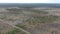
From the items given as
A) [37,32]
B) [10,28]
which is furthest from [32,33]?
[10,28]

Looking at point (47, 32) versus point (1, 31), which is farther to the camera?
point (47, 32)

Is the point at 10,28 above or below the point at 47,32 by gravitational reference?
above

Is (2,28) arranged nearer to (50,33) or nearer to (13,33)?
(13,33)

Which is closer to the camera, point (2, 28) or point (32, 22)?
point (2, 28)

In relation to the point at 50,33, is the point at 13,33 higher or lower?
higher

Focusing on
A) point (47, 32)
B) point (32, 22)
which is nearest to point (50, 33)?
point (47, 32)

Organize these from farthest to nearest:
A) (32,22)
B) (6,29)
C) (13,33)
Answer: (32,22), (6,29), (13,33)

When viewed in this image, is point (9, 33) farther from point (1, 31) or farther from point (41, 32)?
point (41, 32)

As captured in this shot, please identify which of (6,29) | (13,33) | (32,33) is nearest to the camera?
(13,33)

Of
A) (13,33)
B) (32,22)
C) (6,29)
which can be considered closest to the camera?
(13,33)
